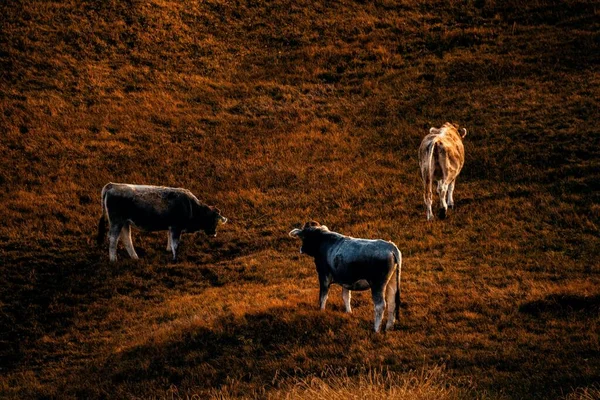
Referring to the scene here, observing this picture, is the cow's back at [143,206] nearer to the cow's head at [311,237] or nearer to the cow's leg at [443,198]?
the cow's head at [311,237]

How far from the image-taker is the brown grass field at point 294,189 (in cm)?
1376

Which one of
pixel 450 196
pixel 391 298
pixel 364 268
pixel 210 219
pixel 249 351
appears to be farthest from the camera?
pixel 450 196

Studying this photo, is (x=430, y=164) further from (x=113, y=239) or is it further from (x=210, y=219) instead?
(x=113, y=239)

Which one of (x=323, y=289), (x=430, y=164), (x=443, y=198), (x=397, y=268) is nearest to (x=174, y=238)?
(x=323, y=289)

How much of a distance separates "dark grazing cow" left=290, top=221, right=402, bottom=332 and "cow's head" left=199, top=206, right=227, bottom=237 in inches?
314

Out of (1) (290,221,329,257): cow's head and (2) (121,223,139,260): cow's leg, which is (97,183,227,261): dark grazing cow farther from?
(1) (290,221,329,257): cow's head

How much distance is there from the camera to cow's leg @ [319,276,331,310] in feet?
50.5

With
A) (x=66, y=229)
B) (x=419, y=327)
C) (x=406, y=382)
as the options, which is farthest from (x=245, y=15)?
(x=406, y=382)

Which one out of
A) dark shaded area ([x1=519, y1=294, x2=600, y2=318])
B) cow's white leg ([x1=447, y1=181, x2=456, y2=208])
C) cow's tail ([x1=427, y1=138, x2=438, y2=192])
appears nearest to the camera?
dark shaded area ([x1=519, y1=294, x2=600, y2=318])

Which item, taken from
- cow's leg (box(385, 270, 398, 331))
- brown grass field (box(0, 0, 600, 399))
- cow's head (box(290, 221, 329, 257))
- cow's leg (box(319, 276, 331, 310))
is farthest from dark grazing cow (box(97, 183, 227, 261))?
cow's leg (box(385, 270, 398, 331))

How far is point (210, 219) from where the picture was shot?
76.1 feet

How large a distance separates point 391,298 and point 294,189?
1326cm

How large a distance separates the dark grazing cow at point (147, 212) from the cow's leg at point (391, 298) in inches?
362

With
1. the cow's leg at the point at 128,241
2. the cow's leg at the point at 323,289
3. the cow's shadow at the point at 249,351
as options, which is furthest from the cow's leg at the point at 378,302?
the cow's leg at the point at 128,241
